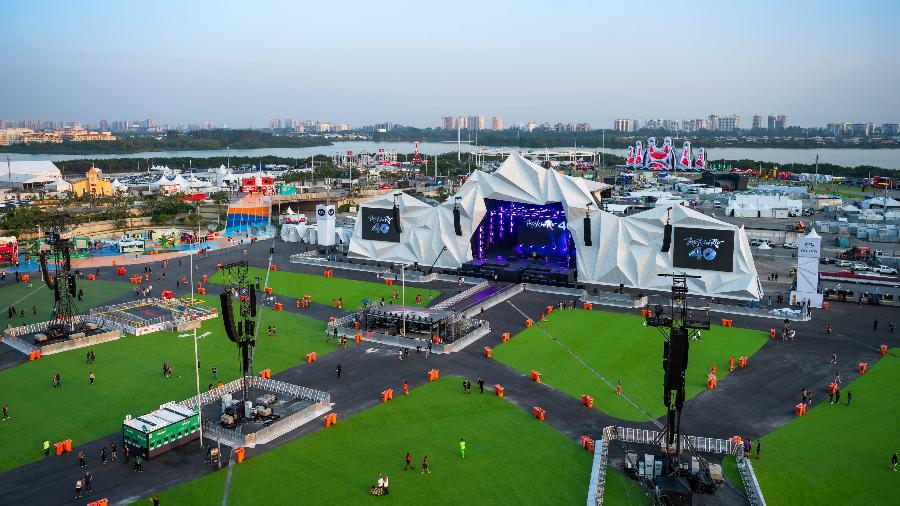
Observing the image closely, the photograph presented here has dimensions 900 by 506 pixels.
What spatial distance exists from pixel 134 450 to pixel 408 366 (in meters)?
15.4

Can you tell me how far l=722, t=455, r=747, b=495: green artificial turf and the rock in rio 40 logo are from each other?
28.8 metres

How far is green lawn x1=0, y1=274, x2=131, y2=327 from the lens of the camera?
50.9 metres

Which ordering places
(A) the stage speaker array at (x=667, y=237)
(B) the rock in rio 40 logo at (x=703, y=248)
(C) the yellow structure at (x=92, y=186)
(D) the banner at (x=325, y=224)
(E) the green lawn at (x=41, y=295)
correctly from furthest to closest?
(C) the yellow structure at (x=92, y=186)
(D) the banner at (x=325, y=224)
(A) the stage speaker array at (x=667, y=237)
(B) the rock in rio 40 logo at (x=703, y=248)
(E) the green lawn at (x=41, y=295)

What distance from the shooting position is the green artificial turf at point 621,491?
84.0 ft

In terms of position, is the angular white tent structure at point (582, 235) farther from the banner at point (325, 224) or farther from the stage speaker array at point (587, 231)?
the banner at point (325, 224)

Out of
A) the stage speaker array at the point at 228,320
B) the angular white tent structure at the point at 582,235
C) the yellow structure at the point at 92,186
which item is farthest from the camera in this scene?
the yellow structure at the point at 92,186

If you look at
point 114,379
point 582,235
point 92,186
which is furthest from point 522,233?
point 92,186

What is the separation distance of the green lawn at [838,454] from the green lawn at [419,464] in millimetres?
7431

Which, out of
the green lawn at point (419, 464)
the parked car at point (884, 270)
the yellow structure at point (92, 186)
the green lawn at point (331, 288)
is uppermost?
the yellow structure at point (92, 186)

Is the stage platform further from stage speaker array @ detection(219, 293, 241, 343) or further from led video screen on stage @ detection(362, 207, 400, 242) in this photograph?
stage speaker array @ detection(219, 293, 241, 343)

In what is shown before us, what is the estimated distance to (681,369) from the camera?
88.0ft

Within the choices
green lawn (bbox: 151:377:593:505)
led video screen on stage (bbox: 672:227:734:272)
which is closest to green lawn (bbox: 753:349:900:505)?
green lawn (bbox: 151:377:593:505)

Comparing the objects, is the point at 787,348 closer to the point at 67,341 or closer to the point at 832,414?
the point at 832,414

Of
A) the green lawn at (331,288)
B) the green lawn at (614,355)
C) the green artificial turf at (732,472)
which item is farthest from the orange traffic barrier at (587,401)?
the green lawn at (331,288)
